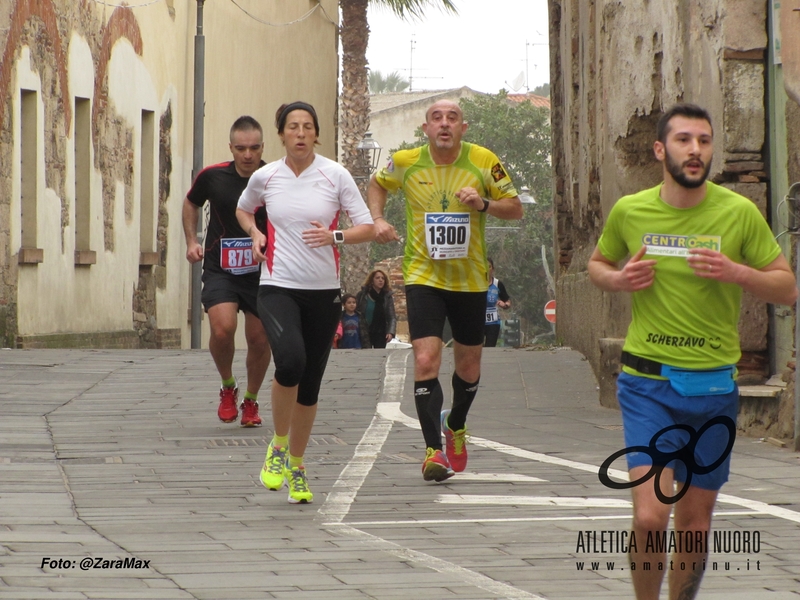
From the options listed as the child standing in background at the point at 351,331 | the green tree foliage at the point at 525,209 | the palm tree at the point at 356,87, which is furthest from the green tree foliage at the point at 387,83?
the child standing in background at the point at 351,331

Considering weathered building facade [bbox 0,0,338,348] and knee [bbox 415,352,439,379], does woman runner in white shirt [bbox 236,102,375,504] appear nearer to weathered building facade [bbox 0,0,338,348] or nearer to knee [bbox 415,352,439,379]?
knee [bbox 415,352,439,379]

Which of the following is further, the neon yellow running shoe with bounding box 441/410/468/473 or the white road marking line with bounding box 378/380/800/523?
the neon yellow running shoe with bounding box 441/410/468/473

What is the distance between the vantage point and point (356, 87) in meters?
34.8

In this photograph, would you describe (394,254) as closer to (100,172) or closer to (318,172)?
(100,172)

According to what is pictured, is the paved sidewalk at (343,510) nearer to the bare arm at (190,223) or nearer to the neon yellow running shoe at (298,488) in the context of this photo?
the neon yellow running shoe at (298,488)

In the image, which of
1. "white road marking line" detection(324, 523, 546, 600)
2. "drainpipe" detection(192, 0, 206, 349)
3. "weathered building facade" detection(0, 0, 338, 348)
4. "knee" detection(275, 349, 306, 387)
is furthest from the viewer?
"drainpipe" detection(192, 0, 206, 349)

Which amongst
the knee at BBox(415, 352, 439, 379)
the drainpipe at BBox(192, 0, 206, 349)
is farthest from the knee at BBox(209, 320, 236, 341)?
the drainpipe at BBox(192, 0, 206, 349)

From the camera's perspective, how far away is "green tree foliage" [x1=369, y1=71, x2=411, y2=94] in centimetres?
12356

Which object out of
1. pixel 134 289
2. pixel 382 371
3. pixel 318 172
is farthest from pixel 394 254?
pixel 318 172

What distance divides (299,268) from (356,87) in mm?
27803

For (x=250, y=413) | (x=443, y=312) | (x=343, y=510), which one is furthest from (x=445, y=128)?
(x=250, y=413)

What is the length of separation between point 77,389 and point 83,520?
258 inches

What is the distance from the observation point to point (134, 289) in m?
26.3

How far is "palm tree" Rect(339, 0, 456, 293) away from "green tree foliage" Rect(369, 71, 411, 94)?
8762 centimetres
